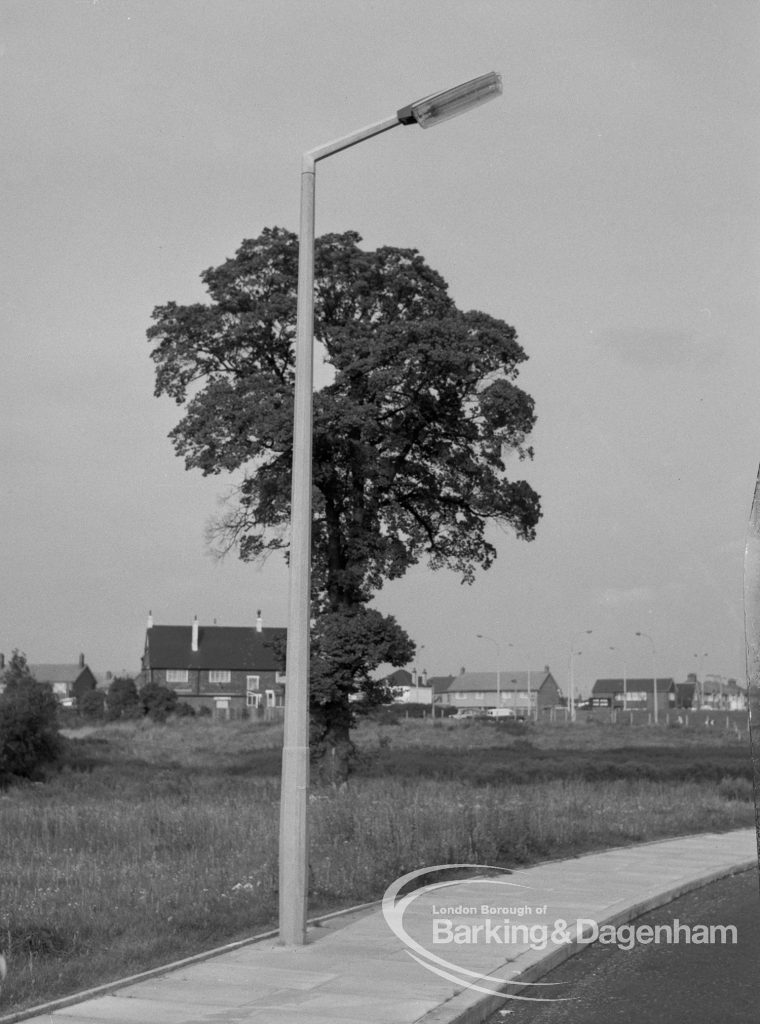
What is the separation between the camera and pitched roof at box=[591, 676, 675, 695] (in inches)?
6655

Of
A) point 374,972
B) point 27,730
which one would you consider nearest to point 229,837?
point 374,972

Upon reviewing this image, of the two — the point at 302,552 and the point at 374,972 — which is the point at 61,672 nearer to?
the point at 302,552

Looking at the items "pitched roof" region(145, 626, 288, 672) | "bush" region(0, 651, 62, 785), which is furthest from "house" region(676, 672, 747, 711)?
"bush" region(0, 651, 62, 785)

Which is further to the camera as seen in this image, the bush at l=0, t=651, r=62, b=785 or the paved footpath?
the bush at l=0, t=651, r=62, b=785

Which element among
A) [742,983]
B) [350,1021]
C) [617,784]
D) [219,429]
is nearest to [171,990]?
[350,1021]

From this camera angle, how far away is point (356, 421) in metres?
30.5

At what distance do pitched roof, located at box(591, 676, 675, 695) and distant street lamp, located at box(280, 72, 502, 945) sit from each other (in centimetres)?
16286

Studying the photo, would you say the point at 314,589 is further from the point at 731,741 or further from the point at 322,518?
the point at 731,741

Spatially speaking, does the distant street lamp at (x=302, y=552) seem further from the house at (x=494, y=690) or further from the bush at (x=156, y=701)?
the house at (x=494, y=690)

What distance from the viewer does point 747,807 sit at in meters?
25.5

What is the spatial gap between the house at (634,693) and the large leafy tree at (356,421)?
127 metres

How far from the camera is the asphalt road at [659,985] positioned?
7.84 meters

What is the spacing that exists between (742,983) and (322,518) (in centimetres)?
2468

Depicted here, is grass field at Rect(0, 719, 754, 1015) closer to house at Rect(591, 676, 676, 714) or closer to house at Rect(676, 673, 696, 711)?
house at Rect(591, 676, 676, 714)
